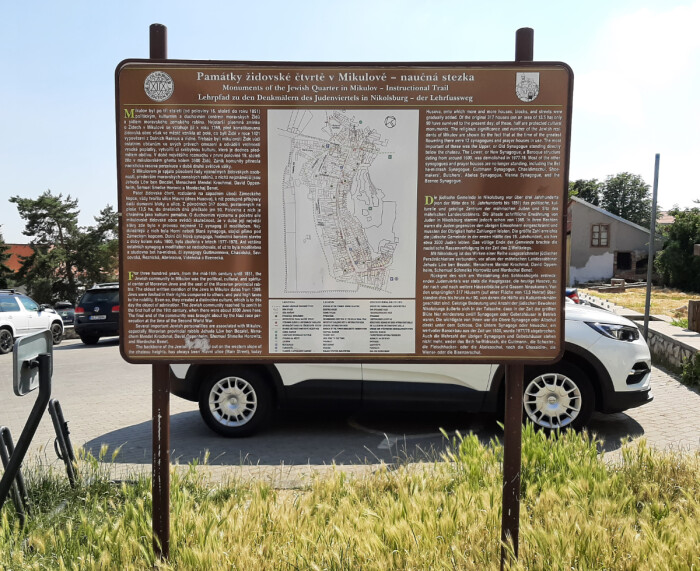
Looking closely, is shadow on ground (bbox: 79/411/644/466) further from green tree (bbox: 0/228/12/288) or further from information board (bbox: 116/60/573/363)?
green tree (bbox: 0/228/12/288)

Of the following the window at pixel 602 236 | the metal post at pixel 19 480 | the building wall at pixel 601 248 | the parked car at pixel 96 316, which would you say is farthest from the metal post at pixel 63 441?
the window at pixel 602 236

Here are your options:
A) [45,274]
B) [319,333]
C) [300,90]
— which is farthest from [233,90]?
[45,274]

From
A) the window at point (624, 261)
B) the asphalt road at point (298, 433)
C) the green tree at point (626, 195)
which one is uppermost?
the green tree at point (626, 195)

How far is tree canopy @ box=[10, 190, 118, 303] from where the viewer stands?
51906 mm

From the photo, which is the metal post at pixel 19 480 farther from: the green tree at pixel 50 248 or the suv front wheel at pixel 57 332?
the green tree at pixel 50 248

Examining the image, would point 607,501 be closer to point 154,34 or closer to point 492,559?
point 492,559

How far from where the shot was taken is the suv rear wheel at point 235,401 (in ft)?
19.1

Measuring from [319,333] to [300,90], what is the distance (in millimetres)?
1286

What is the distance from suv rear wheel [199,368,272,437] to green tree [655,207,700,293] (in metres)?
40.3

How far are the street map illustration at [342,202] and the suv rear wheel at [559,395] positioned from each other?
3.13 metres

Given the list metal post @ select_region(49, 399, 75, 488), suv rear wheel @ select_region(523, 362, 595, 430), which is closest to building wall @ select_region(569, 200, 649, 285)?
suv rear wheel @ select_region(523, 362, 595, 430)

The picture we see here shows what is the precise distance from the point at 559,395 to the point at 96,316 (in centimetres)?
1421

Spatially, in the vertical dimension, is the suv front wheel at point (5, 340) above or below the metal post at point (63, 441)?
below

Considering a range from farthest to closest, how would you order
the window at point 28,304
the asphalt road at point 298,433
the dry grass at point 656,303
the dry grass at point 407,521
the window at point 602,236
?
1. the window at point 602,236
2. the dry grass at point 656,303
3. the window at point 28,304
4. the asphalt road at point 298,433
5. the dry grass at point 407,521
